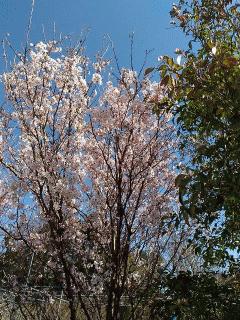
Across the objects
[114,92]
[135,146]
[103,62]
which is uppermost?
[103,62]

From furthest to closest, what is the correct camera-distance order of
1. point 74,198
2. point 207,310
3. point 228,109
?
point 74,198 < point 207,310 < point 228,109

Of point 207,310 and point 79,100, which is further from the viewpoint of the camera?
point 79,100

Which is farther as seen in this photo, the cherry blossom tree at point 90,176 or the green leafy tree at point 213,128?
the cherry blossom tree at point 90,176

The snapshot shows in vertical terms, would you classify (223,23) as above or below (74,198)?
above

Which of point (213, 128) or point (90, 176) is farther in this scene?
point (90, 176)

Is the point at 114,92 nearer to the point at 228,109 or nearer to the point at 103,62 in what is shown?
the point at 103,62

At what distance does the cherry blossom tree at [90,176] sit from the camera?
13.6 ft

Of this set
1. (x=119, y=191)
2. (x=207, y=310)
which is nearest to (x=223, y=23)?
(x=119, y=191)

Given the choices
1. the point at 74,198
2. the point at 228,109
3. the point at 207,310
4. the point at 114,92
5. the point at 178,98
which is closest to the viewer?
the point at 228,109

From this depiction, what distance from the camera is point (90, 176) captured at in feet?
16.6

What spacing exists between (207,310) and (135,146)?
231 cm

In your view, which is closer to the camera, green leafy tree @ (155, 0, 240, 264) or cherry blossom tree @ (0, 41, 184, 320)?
green leafy tree @ (155, 0, 240, 264)

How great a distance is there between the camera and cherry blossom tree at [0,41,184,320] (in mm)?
4145

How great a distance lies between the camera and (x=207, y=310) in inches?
114
